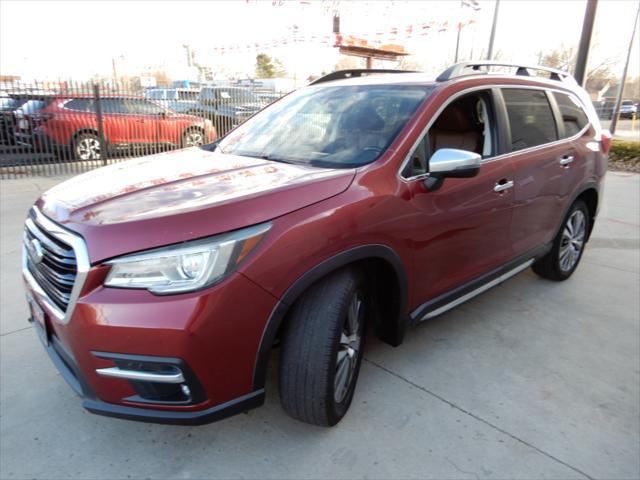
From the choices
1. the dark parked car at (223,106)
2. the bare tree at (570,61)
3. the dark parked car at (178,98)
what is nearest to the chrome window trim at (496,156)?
the dark parked car at (223,106)

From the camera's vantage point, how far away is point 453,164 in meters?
2.48

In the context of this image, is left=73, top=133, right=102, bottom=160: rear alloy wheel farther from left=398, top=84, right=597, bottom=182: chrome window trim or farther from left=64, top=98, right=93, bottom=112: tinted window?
left=398, top=84, right=597, bottom=182: chrome window trim

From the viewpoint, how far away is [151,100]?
1111cm

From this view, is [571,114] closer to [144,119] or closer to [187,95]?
[144,119]

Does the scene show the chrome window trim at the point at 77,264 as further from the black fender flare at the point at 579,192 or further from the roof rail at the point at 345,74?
the black fender flare at the point at 579,192

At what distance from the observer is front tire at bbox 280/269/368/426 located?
211cm

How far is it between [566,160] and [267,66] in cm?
6376

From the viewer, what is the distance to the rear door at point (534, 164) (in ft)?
10.9

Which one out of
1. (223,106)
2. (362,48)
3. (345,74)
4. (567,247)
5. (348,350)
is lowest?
(567,247)

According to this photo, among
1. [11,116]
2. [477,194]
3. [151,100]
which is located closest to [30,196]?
[11,116]

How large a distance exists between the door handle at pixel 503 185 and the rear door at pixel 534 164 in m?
0.09

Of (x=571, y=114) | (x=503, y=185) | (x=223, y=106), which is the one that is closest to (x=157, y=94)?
(x=223, y=106)

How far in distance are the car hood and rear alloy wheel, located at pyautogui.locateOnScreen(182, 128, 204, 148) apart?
9.51m

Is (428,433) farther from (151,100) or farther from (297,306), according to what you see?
(151,100)
